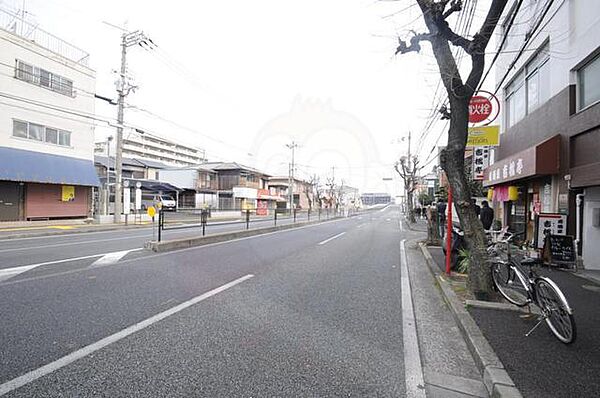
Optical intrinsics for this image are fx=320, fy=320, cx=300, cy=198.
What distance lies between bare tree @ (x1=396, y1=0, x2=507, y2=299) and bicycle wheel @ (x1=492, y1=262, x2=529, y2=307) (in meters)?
0.32

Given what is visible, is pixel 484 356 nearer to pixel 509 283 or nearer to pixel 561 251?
pixel 509 283

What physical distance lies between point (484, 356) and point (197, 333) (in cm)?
308

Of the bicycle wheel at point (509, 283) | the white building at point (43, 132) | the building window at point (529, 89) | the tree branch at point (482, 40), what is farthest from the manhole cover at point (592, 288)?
the white building at point (43, 132)

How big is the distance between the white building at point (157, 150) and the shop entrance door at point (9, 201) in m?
50.2

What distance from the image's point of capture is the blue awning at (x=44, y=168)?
1728cm

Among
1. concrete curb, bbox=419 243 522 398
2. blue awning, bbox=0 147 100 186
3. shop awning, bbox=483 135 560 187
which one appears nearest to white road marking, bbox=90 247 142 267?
concrete curb, bbox=419 243 522 398

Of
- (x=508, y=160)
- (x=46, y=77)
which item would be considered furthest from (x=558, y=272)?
(x=46, y=77)

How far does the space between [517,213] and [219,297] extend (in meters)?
13.4

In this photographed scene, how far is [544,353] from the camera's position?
10.8 ft

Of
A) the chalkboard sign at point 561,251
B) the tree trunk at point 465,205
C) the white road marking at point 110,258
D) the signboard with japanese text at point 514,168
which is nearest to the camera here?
the tree trunk at point 465,205

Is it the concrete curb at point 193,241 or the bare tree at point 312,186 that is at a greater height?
the bare tree at point 312,186

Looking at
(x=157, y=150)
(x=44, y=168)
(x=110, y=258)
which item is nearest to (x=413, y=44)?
(x=110, y=258)

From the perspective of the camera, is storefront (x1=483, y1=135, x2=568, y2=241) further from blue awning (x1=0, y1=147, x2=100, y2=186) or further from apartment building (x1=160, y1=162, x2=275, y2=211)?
apartment building (x1=160, y1=162, x2=275, y2=211)

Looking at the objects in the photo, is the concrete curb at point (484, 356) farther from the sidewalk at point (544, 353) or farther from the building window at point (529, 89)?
the building window at point (529, 89)
